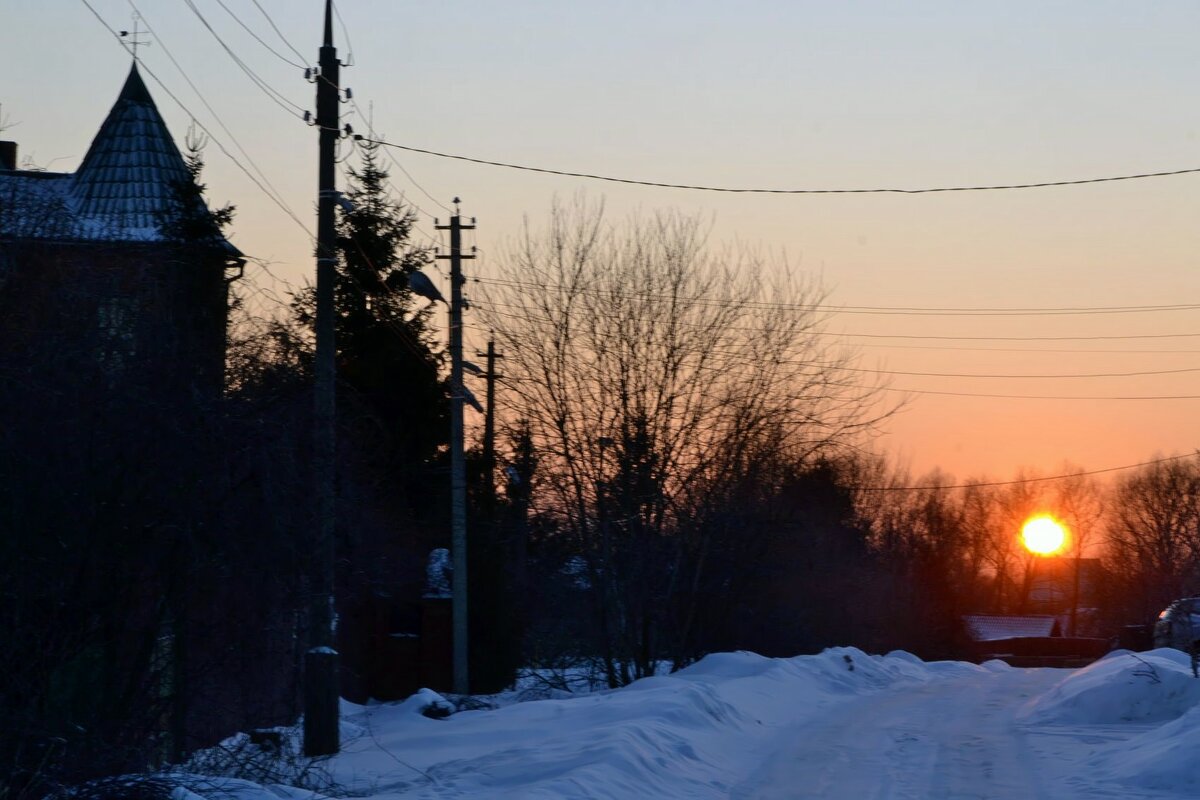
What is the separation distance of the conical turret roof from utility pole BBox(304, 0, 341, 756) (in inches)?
435

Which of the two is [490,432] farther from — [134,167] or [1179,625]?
[1179,625]

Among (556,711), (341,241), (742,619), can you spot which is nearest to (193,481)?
(556,711)

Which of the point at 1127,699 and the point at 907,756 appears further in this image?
the point at 1127,699

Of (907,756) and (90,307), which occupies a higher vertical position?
(90,307)

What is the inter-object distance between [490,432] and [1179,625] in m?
14.7

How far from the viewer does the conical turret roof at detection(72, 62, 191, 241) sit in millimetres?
25172

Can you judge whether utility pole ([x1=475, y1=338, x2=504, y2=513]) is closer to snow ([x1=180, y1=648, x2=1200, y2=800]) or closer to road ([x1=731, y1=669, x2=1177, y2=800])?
snow ([x1=180, y1=648, x2=1200, y2=800])

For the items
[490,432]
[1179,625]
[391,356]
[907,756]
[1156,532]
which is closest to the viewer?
[907,756]

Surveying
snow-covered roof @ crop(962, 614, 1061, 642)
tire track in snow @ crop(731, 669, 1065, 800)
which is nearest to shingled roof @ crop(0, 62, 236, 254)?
tire track in snow @ crop(731, 669, 1065, 800)

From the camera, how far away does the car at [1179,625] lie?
2123 cm

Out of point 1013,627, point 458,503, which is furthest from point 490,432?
point 1013,627

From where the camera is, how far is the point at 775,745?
47.1 ft

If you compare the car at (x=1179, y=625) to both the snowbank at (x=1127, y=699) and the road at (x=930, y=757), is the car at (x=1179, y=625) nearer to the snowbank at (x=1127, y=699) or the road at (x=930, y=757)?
the snowbank at (x=1127, y=699)

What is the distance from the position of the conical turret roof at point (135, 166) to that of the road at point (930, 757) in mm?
16083
